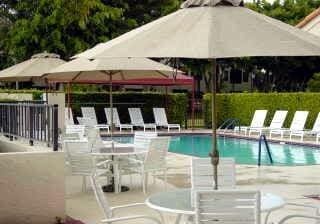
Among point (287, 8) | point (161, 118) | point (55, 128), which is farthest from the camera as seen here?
point (287, 8)

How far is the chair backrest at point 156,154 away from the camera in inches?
414

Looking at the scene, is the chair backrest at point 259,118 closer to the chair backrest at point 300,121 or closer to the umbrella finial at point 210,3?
the chair backrest at point 300,121

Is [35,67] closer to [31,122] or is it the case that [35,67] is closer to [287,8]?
[31,122]

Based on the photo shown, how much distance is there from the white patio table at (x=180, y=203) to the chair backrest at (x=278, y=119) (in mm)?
17845

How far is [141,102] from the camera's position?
→ 29703 mm

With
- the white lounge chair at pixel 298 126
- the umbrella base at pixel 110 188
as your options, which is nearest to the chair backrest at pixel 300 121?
the white lounge chair at pixel 298 126

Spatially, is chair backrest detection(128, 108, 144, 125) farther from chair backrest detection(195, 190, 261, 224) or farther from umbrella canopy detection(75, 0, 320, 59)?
chair backrest detection(195, 190, 261, 224)

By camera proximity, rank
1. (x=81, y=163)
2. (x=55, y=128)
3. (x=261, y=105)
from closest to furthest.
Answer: (x=55, y=128) < (x=81, y=163) < (x=261, y=105)

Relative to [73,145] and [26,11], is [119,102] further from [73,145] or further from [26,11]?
[73,145]

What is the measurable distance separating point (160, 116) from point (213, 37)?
22.5 metres

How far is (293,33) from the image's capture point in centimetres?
561

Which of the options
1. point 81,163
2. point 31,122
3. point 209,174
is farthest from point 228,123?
point 209,174

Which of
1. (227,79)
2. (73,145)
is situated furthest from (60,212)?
(227,79)

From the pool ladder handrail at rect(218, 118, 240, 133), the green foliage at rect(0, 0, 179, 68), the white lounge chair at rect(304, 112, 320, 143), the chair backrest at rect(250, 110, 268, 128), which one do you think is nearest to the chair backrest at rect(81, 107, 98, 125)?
the green foliage at rect(0, 0, 179, 68)
